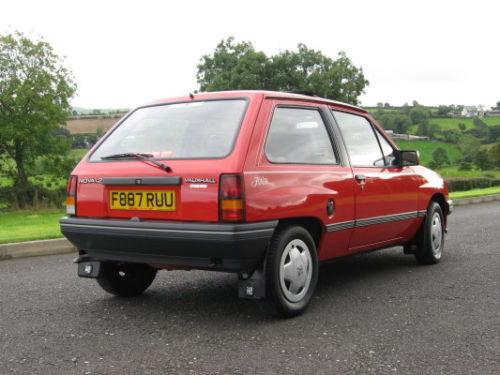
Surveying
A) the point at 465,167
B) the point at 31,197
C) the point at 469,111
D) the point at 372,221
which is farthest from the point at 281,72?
the point at 372,221

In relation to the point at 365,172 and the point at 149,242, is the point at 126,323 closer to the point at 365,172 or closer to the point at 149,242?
the point at 149,242

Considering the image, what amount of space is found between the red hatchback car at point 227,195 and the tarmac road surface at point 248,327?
0.35 meters

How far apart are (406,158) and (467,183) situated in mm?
24260

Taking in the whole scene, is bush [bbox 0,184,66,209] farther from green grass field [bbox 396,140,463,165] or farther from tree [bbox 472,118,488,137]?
tree [bbox 472,118,488,137]

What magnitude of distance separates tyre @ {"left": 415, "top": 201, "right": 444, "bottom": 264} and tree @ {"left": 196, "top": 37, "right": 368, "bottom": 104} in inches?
1984

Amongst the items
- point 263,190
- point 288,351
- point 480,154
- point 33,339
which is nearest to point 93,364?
point 33,339

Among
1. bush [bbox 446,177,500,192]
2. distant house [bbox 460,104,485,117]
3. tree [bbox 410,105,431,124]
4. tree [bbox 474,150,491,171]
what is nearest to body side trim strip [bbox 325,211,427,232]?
bush [bbox 446,177,500,192]

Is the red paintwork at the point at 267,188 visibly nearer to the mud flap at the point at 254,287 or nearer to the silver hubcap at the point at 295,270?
the silver hubcap at the point at 295,270

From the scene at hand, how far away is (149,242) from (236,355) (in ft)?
3.57

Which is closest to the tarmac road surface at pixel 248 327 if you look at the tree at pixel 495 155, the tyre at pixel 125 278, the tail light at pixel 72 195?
the tyre at pixel 125 278

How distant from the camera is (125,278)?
5.13m

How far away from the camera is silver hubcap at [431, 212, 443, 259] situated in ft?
22.2

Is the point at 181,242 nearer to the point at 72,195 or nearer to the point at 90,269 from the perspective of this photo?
the point at 90,269

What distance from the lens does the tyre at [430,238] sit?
663cm
